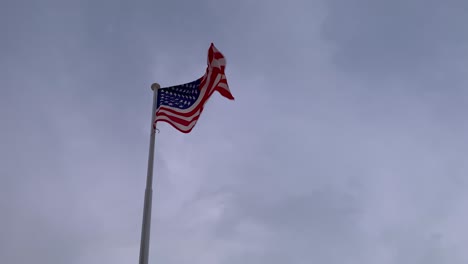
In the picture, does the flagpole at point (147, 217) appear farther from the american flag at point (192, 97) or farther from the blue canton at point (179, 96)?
the blue canton at point (179, 96)


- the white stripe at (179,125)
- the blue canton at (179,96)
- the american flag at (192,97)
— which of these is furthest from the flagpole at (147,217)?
the blue canton at (179,96)

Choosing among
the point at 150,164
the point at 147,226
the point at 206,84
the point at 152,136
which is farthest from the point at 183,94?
the point at 147,226

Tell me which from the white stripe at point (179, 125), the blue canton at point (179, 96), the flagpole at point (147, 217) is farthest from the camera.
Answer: the blue canton at point (179, 96)

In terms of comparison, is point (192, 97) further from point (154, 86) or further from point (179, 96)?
point (154, 86)

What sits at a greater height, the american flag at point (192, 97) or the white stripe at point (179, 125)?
the american flag at point (192, 97)

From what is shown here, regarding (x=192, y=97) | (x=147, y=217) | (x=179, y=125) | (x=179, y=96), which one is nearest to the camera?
(x=147, y=217)

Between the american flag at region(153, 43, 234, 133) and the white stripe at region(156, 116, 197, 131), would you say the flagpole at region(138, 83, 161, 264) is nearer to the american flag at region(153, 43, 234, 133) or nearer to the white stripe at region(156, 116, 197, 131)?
the white stripe at region(156, 116, 197, 131)

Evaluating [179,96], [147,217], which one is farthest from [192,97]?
[147,217]

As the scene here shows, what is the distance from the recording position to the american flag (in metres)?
19.8

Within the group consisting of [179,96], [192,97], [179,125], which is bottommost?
[179,125]

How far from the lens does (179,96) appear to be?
20.8 m

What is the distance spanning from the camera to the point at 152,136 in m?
18.3

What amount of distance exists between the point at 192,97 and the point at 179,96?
64 centimetres

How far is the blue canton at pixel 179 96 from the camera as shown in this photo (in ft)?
66.9
